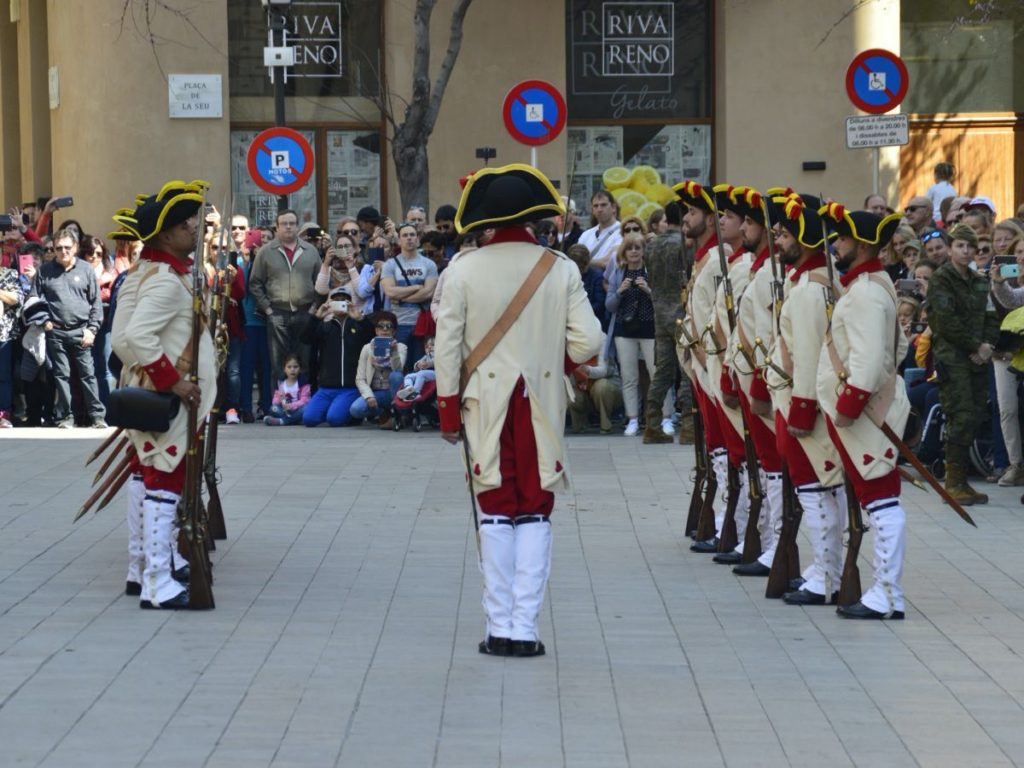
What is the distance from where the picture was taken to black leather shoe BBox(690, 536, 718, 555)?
35.3 ft

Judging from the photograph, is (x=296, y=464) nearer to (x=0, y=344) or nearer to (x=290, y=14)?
(x=0, y=344)

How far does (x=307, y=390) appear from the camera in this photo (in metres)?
17.9

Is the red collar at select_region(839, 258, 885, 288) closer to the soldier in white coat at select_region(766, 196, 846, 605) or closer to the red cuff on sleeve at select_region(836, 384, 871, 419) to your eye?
the soldier in white coat at select_region(766, 196, 846, 605)

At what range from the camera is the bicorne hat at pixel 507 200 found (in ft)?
25.8

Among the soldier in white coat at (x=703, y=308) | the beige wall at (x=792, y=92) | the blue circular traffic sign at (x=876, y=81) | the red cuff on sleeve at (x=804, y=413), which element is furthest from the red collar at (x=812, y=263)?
the beige wall at (x=792, y=92)

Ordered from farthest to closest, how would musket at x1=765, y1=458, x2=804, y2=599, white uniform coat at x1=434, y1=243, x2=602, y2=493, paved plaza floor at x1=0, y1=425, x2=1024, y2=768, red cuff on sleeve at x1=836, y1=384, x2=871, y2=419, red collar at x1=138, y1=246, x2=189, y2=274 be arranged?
musket at x1=765, y1=458, x2=804, y2=599, red collar at x1=138, y1=246, x2=189, y2=274, red cuff on sleeve at x1=836, y1=384, x2=871, y2=419, white uniform coat at x1=434, y1=243, x2=602, y2=493, paved plaza floor at x1=0, y1=425, x2=1024, y2=768

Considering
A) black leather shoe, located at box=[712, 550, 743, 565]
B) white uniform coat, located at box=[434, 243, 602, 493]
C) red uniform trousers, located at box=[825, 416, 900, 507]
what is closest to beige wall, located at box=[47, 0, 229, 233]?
black leather shoe, located at box=[712, 550, 743, 565]

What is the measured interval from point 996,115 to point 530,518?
744 inches

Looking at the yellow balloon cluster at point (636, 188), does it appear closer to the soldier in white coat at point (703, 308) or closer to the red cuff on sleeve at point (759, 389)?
the soldier in white coat at point (703, 308)

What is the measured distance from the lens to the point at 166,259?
9039 millimetres

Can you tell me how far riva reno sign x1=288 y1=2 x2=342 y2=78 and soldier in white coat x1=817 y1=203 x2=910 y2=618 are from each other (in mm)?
16344

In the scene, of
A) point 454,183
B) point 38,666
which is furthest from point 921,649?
point 454,183

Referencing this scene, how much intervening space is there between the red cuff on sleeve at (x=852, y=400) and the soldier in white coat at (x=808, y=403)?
0.34 meters

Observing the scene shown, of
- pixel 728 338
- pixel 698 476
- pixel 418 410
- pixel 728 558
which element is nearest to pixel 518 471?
pixel 728 338
